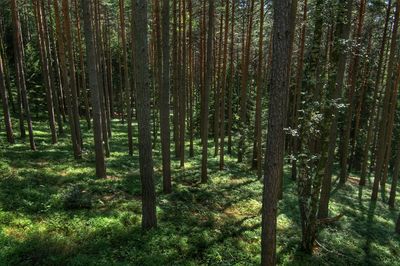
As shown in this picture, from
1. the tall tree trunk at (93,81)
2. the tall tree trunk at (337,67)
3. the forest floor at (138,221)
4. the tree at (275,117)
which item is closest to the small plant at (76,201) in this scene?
the forest floor at (138,221)

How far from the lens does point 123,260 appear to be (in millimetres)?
8391

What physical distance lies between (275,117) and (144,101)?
3.90 m

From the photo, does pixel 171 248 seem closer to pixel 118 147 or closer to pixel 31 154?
pixel 31 154

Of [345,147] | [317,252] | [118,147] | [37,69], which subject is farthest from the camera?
[37,69]

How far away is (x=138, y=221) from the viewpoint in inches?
Answer: 415

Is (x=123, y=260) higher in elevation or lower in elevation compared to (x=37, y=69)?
lower

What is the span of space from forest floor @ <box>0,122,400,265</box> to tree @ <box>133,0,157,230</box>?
1.25 m

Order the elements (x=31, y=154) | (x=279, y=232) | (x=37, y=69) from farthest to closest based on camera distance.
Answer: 1. (x=37, y=69)
2. (x=31, y=154)
3. (x=279, y=232)

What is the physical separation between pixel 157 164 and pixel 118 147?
4719 millimetres

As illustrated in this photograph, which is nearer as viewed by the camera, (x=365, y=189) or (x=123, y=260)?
(x=123, y=260)

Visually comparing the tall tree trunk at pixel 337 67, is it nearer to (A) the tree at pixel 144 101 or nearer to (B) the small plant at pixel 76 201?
(A) the tree at pixel 144 101

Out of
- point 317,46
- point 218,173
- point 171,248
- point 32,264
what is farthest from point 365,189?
point 32,264

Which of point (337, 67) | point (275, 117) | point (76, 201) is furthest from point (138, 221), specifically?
point (337, 67)

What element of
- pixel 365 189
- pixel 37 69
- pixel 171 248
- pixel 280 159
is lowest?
pixel 365 189
